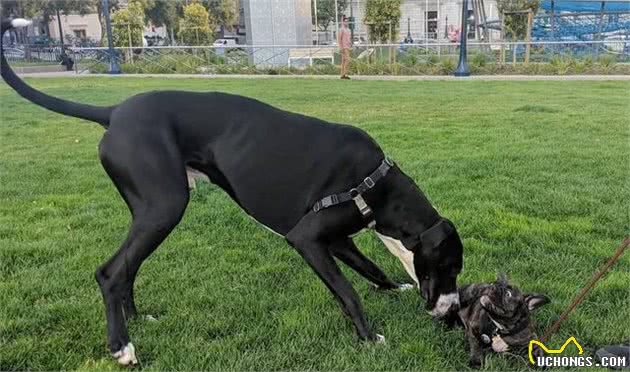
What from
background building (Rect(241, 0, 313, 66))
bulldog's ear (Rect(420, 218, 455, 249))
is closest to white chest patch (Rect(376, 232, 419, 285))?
bulldog's ear (Rect(420, 218, 455, 249))

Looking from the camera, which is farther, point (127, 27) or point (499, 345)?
point (127, 27)

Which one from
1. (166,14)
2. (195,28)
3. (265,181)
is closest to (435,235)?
(265,181)

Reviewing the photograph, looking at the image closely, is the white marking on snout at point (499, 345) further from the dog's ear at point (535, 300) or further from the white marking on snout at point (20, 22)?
the white marking on snout at point (20, 22)

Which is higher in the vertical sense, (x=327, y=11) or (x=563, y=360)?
(x=327, y=11)

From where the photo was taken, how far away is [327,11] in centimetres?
3991

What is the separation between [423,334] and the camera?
10.3 feet

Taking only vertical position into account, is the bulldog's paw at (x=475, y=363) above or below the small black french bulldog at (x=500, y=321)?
below

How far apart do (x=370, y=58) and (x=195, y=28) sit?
1592cm

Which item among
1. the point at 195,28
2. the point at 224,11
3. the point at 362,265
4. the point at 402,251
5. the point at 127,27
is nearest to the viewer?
the point at 402,251

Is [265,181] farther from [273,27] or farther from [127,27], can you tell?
[127,27]

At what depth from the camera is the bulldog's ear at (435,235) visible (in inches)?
121

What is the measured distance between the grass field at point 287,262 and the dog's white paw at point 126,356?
0.16 feet

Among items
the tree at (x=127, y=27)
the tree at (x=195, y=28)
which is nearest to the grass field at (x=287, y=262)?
the tree at (x=127, y=27)

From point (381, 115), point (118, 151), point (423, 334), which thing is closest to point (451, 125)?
point (381, 115)
